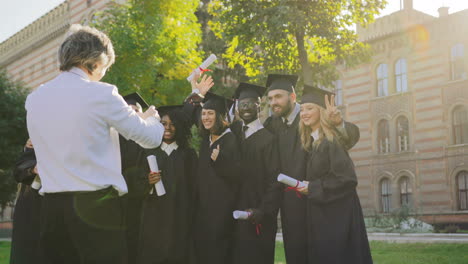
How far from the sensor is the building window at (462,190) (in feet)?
90.8

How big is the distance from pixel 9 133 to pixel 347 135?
77.3 ft

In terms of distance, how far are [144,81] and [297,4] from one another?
Answer: 654cm

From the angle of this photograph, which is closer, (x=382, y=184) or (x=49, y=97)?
(x=49, y=97)

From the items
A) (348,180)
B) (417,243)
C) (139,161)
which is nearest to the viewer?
(348,180)

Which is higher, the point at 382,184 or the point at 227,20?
the point at 227,20

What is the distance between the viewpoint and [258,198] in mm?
6078

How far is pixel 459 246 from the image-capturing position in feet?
44.1

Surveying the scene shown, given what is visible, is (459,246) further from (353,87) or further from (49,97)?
(353,87)

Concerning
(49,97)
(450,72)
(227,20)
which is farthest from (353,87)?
(49,97)

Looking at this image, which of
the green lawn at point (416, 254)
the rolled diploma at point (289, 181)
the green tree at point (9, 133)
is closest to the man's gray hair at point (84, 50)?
the rolled diploma at point (289, 181)

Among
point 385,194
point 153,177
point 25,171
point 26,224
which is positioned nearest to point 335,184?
point 153,177

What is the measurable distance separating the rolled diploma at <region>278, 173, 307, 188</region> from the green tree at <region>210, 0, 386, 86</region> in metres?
9.84

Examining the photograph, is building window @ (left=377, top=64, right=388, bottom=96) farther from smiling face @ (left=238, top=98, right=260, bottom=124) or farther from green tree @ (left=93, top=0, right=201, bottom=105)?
smiling face @ (left=238, top=98, right=260, bottom=124)

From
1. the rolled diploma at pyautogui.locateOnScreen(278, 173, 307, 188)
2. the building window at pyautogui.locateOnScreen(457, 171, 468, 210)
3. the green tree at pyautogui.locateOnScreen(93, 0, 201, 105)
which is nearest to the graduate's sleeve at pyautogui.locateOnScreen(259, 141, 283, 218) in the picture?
the rolled diploma at pyautogui.locateOnScreen(278, 173, 307, 188)
